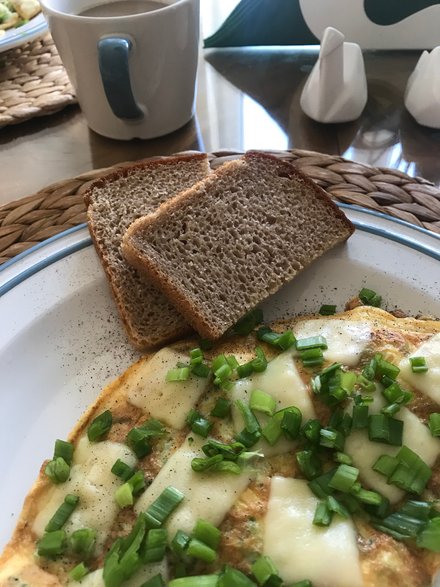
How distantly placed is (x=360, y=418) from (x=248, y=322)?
1.79 feet

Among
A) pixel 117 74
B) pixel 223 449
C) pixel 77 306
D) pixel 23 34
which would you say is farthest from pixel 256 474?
pixel 23 34

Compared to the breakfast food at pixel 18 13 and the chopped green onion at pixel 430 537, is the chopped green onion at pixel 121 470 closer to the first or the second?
the chopped green onion at pixel 430 537

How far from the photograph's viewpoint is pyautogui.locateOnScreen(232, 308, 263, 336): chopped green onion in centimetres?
184

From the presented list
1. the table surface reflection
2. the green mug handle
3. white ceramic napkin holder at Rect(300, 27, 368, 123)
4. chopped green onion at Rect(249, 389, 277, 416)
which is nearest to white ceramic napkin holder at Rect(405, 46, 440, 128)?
the table surface reflection

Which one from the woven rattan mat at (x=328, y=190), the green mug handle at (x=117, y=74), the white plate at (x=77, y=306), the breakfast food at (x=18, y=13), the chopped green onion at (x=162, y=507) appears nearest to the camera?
the chopped green onion at (x=162, y=507)

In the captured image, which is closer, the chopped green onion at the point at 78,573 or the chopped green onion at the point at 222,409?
the chopped green onion at the point at 78,573

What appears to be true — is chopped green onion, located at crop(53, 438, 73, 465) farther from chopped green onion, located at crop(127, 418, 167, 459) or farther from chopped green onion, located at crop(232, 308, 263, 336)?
chopped green onion, located at crop(232, 308, 263, 336)

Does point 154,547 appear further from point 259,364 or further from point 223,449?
point 259,364

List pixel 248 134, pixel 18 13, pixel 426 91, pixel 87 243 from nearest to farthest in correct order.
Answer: pixel 87 243 < pixel 426 91 < pixel 248 134 < pixel 18 13

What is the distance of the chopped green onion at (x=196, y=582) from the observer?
3.99ft

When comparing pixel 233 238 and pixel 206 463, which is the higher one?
pixel 233 238

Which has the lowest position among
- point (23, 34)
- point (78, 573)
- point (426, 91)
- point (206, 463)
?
point (78, 573)

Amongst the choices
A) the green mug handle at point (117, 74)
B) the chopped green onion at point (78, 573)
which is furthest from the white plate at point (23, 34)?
the chopped green onion at point (78, 573)

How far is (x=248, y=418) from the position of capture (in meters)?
1.47
